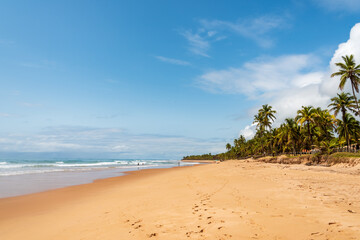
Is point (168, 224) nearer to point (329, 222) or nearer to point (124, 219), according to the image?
point (124, 219)

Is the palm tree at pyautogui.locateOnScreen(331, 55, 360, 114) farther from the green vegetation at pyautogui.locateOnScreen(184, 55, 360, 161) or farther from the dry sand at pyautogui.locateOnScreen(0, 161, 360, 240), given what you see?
the dry sand at pyautogui.locateOnScreen(0, 161, 360, 240)

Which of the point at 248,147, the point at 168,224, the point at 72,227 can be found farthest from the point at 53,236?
the point at 248,147

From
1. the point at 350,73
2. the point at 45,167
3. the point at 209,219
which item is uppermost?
the point at 350,73

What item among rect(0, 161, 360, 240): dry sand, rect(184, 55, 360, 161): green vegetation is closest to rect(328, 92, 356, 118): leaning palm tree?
rect(184, 55, 360, 161): green vegetation

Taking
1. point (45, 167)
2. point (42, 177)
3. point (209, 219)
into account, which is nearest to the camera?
point (209, 219)

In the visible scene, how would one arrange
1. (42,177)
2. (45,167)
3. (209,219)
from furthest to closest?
(45,167), (42,177), (209,219)

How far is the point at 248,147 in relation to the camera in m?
107

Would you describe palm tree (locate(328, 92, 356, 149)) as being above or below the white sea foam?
above

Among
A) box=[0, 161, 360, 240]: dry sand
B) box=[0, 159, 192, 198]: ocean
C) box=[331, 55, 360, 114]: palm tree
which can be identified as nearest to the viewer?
box=[0, 161, 360, 240]: dry sand

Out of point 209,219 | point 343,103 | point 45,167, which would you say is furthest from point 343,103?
point 45,167

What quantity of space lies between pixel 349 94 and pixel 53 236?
159 feet

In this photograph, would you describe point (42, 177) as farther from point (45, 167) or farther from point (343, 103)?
point (343, 103)

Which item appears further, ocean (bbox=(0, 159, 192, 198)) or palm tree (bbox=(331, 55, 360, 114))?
palm tree (bbox=(331, 55, 360, 114))

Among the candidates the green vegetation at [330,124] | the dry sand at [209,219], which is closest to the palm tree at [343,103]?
the green vegetation at [330,124]
